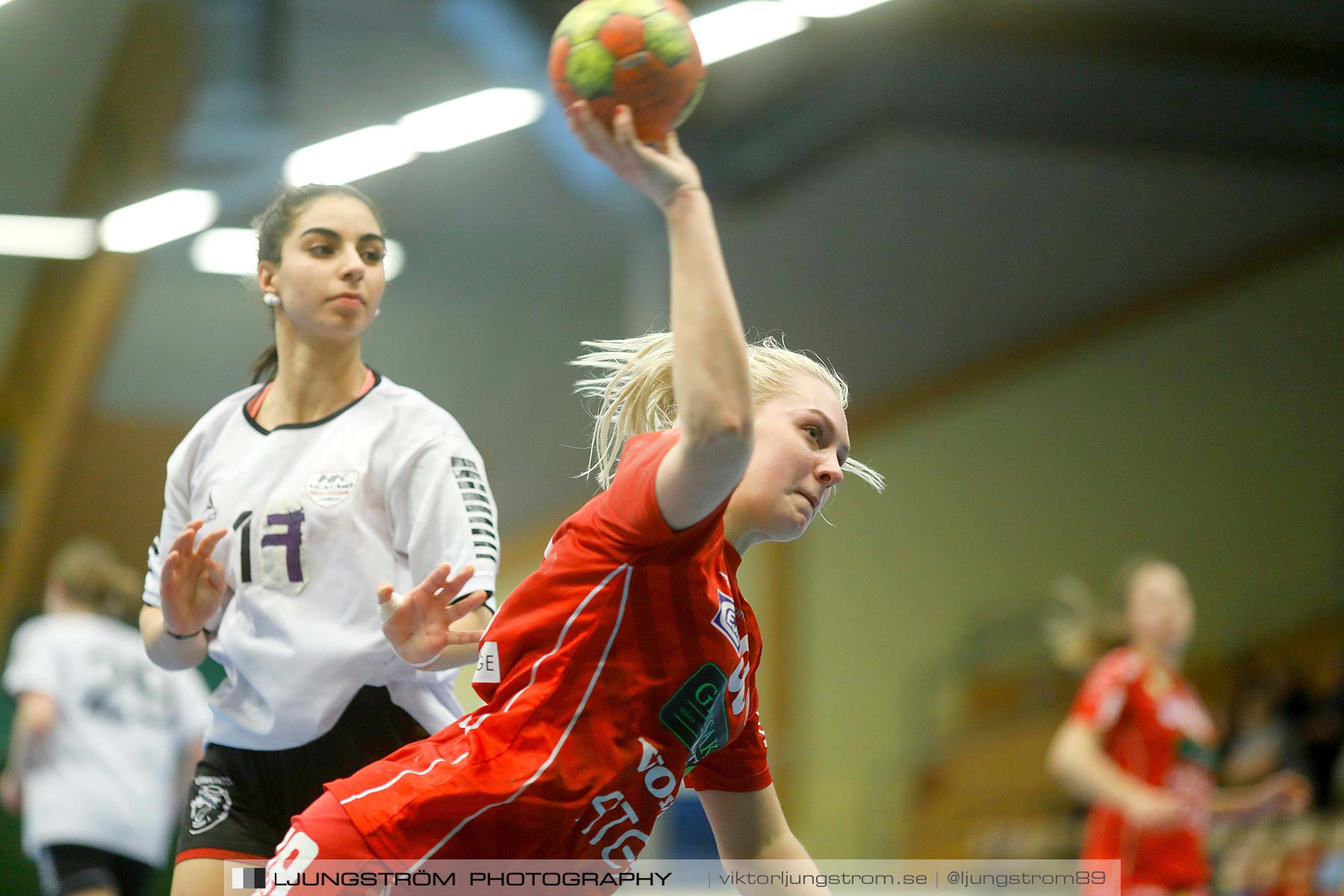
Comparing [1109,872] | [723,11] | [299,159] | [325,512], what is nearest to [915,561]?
[723,11]

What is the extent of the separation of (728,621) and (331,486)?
81 centimetres

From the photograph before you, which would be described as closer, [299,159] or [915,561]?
[299,159]

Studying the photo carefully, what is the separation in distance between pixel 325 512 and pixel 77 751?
279cm

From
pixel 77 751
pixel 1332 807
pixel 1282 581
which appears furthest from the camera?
pixel 1282 581

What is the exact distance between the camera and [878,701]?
11.6m

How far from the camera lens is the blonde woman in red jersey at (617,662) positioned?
5.82 feet

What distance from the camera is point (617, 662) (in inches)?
74.0

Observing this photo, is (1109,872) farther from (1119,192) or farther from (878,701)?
(1119,192)

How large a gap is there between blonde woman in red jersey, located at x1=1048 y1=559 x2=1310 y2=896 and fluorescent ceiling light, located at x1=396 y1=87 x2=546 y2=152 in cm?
568

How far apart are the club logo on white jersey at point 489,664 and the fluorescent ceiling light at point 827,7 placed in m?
7.95

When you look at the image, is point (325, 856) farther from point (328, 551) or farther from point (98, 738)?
point (98, 738)

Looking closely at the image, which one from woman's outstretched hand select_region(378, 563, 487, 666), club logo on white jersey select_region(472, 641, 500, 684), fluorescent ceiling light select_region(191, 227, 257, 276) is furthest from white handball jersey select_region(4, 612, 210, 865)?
club logo on white jersey select_region(472, 641, 500, 684)

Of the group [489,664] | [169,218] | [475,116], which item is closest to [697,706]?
[489,664]

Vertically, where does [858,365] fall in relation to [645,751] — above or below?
below
